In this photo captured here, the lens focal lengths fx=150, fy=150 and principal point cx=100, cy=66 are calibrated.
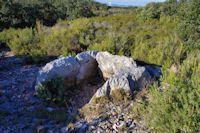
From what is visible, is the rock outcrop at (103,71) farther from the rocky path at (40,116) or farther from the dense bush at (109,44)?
the dense bush at (109,44)

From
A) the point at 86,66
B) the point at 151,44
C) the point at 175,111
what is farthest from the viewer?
the point at 151,44

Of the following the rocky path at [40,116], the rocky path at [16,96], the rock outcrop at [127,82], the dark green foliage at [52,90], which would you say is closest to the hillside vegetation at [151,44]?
the rock outcrop at [127,82]

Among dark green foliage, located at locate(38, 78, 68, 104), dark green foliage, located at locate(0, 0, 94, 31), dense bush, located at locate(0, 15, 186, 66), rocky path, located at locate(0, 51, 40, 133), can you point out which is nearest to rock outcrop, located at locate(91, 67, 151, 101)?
dark green foliage, located at locate(38, 78, 68, 104)

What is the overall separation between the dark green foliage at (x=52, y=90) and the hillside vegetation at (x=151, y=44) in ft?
7.17

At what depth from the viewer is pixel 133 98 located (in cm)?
333

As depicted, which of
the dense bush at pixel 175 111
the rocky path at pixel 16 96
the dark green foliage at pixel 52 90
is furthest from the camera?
the dark green foliage at pixel 52 90

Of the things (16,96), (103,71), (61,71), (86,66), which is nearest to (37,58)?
(61,71)

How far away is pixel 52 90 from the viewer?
4.12m

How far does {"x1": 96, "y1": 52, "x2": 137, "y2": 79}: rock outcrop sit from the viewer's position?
452 cm

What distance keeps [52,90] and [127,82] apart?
2.07 metres

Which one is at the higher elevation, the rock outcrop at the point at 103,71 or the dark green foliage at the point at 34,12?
the dark green foliage at the point at 34,12

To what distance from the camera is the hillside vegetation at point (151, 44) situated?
81.6 inches

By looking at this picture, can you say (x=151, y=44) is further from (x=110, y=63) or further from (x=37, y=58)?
(x=37, y=58)

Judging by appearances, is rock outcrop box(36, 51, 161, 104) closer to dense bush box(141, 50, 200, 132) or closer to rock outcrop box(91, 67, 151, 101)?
rock outcrop box(91, 67, 151, 101)
